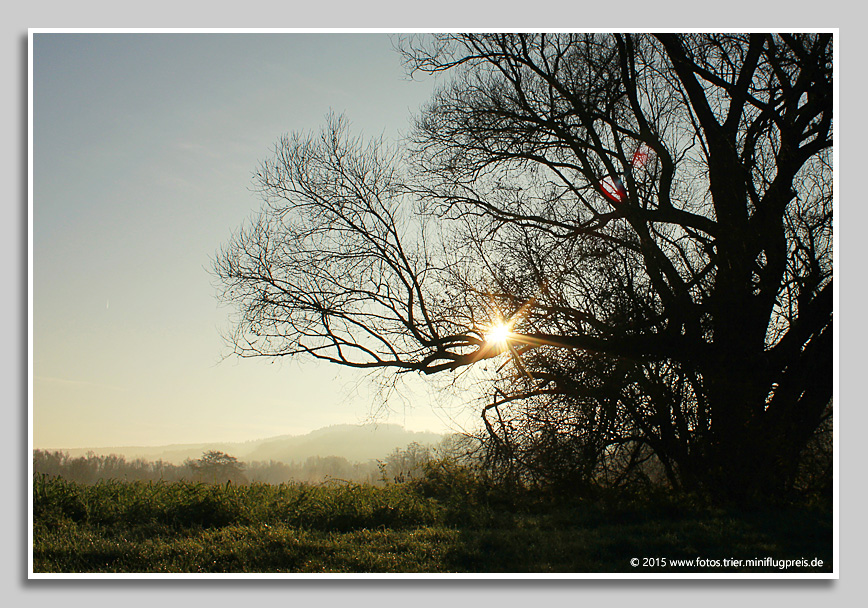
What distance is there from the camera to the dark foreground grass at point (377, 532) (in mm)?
4832

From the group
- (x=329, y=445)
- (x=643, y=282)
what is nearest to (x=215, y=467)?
(x=329, y=445)

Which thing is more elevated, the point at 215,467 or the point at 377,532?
the point at 215,467

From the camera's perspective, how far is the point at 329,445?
7.84m

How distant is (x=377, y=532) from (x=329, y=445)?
88.1 inches

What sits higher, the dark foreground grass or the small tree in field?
the small tree in field

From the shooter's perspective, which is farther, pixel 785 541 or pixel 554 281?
pixel 554 281

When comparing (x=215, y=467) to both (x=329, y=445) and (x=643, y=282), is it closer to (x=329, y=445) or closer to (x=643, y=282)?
(x=329, y=445)

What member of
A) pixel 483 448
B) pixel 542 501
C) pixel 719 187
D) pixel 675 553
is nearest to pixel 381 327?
pixel 483 448

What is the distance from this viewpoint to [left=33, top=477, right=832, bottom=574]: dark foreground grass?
4.83 m

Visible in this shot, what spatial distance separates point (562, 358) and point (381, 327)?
2.65m

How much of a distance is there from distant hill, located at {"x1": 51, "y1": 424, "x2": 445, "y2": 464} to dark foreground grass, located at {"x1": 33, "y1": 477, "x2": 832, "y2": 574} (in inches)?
17.5

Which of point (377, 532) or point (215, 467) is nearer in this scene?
point (377, 532)

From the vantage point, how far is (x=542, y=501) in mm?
7707

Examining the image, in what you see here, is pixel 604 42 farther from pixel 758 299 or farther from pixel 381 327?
pixel 381 327
